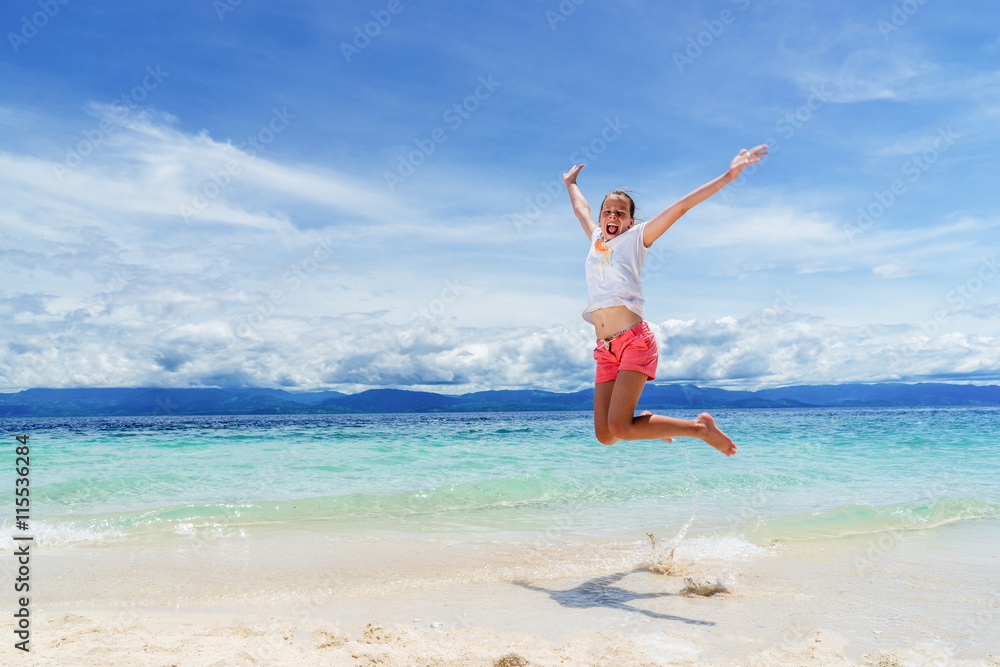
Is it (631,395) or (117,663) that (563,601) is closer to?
(631,395)

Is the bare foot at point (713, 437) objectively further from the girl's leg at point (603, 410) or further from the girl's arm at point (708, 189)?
the girl's arm at point (708, 189)

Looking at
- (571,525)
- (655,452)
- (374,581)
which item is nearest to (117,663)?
(374,581)

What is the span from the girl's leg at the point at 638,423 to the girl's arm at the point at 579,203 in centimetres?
126

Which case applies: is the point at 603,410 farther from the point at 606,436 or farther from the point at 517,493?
the point at 517,493

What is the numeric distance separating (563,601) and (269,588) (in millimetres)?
2446

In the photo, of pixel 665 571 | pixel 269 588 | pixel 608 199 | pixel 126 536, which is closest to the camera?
pixel 608 199

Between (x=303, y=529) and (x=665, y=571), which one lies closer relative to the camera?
(x=665, y=571)

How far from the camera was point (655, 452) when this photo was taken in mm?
15625

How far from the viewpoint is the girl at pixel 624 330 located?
171 inches

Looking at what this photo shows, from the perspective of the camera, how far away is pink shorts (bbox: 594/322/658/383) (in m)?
4.45

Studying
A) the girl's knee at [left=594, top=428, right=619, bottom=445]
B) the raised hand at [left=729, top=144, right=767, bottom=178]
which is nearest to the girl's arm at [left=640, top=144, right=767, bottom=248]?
the raised hand at [left=729, top=144, right=767, bottom=178]

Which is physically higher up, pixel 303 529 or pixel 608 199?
pixel 608 199

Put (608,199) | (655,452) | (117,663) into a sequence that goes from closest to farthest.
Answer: (117,663) < (608,199) < (655,452)

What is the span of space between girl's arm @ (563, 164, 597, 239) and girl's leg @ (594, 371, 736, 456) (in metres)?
1.26
